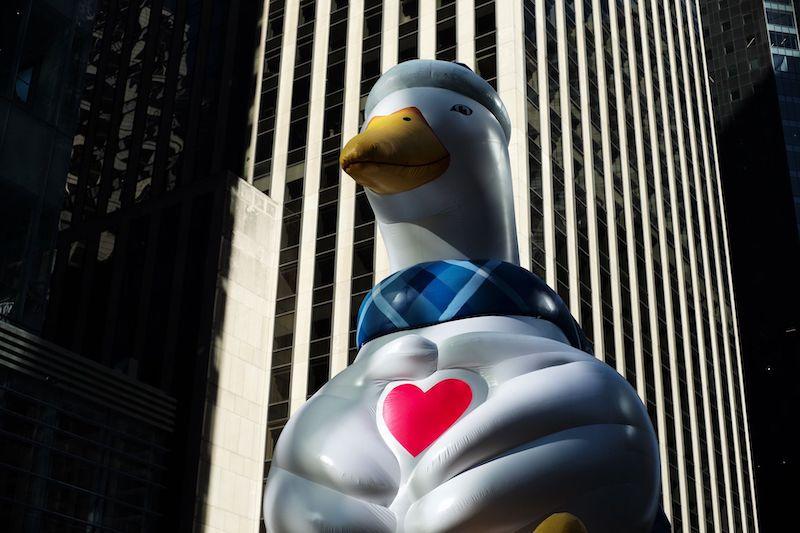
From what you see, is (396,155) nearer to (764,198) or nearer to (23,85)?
(23,85)

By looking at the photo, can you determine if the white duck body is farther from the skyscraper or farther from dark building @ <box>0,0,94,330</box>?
the skyscraper

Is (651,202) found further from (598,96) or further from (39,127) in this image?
(39,127)

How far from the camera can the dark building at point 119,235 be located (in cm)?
1858

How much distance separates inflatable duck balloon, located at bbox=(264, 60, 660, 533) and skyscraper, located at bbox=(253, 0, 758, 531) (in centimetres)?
1926

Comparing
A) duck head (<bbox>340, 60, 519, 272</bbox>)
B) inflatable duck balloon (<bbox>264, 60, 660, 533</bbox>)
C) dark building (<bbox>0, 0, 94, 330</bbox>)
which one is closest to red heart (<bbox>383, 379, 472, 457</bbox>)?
inflatable duck balloon (<bbox>264, 60, 660, 533</bbox>)

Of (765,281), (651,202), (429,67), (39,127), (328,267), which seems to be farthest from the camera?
(765,281)

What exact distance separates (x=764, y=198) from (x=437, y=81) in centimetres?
5524

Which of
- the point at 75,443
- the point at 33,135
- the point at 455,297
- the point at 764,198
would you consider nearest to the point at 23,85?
the point at 33,135

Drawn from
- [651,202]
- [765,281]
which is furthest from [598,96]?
[765,281]

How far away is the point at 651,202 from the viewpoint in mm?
37844

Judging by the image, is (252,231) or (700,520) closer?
(252,231)

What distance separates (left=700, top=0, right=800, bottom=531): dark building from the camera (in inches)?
2203

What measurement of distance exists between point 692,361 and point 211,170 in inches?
652

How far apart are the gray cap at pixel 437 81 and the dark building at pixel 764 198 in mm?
50660
